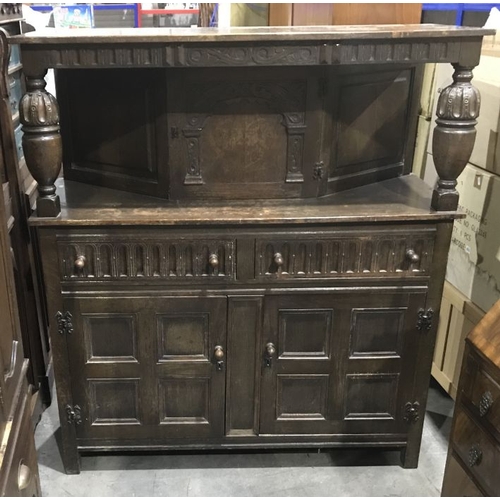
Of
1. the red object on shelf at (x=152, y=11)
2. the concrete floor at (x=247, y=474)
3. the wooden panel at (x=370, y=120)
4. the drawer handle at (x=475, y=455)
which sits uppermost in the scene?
the red object on shelf at (x=152, y=11)

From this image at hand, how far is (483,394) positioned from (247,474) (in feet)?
3.18

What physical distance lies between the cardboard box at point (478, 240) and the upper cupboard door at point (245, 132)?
2.21 feet

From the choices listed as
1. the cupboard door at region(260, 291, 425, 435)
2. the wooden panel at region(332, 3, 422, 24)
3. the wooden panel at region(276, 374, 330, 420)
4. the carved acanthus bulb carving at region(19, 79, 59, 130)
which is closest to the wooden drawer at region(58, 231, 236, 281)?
the cupboard door at region(260, 291, 425, 435)

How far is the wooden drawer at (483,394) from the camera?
1446mm

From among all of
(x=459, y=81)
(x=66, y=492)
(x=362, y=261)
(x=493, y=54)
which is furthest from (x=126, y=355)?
(x=493, y=54)

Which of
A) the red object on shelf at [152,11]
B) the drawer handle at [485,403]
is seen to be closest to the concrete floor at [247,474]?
the drawer handle at [485,403]

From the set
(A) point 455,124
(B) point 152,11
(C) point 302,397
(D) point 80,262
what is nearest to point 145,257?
(D) point 80,262

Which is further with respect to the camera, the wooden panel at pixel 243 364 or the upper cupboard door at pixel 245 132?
the wooden panel at pixel 243 364

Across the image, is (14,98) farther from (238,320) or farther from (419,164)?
(419,164)

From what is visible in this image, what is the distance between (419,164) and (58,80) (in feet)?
4.93

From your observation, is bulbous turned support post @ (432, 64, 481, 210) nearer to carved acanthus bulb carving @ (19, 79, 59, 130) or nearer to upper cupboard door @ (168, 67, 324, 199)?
upper cupboard door @ (168, 67, 324, 199)

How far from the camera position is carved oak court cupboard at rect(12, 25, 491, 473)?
1709 mm

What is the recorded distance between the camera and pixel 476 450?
60.2 inches

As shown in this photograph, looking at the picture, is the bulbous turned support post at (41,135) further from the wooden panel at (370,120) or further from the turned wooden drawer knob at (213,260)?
the wooden panel at (370,120)
